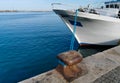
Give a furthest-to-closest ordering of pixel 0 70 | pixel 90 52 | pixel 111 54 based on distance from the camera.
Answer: pixel 90 52 → pixel 0 70 → pixel 111 54

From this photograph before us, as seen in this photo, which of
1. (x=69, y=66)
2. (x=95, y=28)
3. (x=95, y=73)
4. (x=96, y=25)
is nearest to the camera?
(x=69, y=66)

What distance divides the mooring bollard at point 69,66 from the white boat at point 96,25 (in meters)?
6.41

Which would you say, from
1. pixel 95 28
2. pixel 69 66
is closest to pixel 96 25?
pixel 95 28

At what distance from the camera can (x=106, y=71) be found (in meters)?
3.94

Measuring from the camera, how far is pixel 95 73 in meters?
3.80

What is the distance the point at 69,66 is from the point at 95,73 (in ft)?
2.52

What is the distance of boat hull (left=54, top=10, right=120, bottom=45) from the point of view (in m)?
9.68

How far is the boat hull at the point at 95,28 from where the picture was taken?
968 centimetres

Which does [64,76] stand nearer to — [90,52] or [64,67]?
[64,67]

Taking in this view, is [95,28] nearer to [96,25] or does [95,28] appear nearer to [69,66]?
[96,25]

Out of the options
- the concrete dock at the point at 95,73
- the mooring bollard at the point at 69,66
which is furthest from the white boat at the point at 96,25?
the mooring bollard at the point at 69,66

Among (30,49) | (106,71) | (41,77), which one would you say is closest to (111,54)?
(106,71)

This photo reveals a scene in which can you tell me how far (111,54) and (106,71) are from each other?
57.0 inches

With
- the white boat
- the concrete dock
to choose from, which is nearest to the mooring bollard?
the concrete dock
